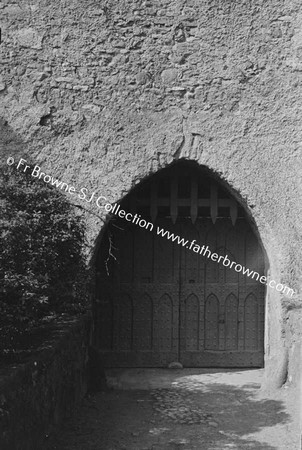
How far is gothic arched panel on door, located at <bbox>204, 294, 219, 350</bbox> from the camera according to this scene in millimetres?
6328

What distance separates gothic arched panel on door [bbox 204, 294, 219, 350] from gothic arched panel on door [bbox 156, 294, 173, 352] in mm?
405

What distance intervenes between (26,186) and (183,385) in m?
2.61

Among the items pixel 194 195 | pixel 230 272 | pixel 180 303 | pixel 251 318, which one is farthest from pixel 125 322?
pixel 194 195

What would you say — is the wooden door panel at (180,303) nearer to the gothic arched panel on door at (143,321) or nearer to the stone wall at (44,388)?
the gothic arched panel on door at (143,321)

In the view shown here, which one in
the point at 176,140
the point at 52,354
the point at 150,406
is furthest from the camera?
the point at 176,140

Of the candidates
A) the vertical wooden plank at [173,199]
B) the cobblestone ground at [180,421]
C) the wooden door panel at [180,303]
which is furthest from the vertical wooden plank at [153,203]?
the cobblestone ground at [180,421]

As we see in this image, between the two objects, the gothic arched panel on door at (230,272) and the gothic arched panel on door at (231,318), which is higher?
the gothic arched panel on door at (230,272)

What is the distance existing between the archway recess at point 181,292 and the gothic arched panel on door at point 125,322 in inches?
0.4

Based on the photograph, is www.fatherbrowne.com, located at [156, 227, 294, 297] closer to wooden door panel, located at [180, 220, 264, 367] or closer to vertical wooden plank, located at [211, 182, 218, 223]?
wooden door panel, located at [180, 220, 264, 367]

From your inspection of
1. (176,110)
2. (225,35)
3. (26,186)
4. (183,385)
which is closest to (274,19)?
(225,35)

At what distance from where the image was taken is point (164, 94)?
557 cm

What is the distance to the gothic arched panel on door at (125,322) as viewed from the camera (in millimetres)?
6289

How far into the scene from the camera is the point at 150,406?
5008mm

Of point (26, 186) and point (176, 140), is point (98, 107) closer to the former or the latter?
point (176, 140)
